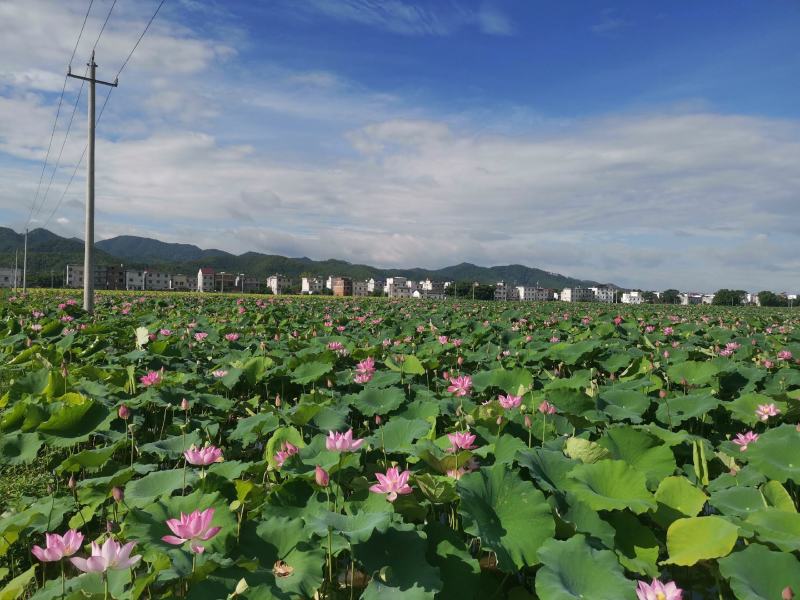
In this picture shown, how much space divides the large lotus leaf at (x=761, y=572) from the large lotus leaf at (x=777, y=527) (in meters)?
0.12

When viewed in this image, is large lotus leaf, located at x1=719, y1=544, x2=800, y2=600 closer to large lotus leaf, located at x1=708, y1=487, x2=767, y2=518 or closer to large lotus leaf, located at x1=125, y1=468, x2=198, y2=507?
large lotus leaf, located at x1=708, y1=487, x2=767, y2=518

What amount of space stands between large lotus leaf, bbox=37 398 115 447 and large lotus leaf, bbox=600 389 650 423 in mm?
3052

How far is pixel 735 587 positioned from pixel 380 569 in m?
1.02

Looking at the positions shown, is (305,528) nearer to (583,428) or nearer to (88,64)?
(583,428)

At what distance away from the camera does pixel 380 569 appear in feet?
5.14

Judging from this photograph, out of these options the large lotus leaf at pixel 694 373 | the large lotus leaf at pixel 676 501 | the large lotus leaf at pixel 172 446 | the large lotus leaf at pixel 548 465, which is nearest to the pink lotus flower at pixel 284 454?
the large lotus leaf at pixel 172 446

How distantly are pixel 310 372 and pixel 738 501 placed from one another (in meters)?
3.16

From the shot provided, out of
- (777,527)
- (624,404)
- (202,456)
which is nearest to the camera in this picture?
(777,527)

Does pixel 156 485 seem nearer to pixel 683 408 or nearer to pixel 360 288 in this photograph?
pixel 683 408

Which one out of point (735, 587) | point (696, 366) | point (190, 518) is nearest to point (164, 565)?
point (190, 518)

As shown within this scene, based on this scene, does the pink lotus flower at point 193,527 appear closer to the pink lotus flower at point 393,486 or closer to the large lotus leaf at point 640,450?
the pink lotus flower at point 393,486

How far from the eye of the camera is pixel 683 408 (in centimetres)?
344

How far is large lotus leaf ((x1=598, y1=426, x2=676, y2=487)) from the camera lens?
7.86 ft

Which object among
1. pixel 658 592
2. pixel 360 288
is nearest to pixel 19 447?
pixel 658 592
